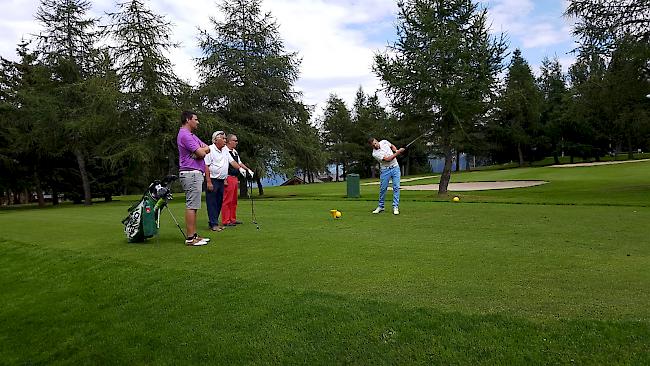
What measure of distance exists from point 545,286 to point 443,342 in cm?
153

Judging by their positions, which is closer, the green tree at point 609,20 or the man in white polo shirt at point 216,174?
the man in white polo shirt at point 216,174

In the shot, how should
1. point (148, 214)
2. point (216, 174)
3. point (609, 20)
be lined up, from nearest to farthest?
point (148, 214) < point (216, 174) < point (609, 20)

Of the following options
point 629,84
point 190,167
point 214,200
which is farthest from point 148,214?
point 629,84

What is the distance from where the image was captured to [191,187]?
7.68 metres

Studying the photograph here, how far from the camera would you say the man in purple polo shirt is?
7.50m

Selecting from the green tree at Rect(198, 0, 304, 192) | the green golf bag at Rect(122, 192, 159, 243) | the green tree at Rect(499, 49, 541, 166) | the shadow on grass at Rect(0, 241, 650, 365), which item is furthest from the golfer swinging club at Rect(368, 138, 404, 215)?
the green tree at Rect(499, 49, 541, 166)

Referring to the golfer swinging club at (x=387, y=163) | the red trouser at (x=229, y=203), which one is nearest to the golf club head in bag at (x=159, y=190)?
the red trouser at (x=229, y=203)

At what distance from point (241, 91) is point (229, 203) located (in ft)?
70.0

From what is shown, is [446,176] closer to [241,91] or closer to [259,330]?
[241,91]

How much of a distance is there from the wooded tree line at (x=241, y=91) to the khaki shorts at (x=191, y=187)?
14366 mm

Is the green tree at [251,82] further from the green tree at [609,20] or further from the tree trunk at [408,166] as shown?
the tree trunk at [408,166]

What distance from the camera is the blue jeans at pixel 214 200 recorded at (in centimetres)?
944

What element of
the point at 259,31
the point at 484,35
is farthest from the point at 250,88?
the point at 484,35

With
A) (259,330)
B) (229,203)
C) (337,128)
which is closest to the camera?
(259,330)
